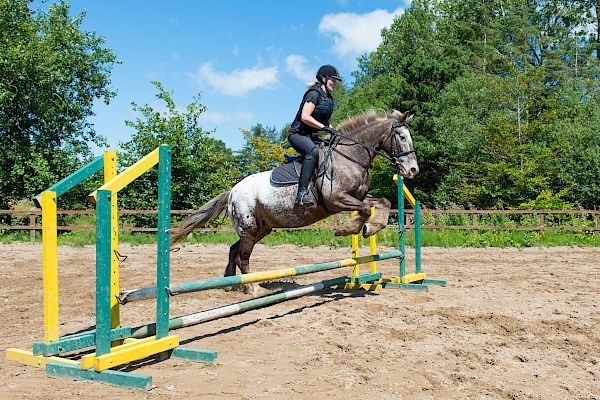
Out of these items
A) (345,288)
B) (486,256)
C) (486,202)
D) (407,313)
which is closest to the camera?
(407,313)

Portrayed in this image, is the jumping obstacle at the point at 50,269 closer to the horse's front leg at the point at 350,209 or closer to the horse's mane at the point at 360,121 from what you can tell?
the horse's front leg at the point at 350,209

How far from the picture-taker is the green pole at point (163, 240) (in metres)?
3.70

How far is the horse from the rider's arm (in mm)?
390

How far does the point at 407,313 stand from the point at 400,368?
2030 mm

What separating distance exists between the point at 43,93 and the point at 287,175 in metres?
20.7

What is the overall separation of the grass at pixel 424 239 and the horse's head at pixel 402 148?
26.4 ft

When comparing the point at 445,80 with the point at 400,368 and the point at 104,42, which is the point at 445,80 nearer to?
the point at 104,42

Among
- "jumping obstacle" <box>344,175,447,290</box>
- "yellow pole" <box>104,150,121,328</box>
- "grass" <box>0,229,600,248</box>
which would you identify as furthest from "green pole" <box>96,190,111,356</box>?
"grass" <box>0,229,600,248</box>

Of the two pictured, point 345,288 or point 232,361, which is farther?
point 345,288

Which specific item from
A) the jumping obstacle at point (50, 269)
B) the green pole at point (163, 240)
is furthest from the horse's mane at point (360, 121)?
the jumping obstacle at point (50, 269)

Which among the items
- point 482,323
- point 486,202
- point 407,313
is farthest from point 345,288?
point 486,202

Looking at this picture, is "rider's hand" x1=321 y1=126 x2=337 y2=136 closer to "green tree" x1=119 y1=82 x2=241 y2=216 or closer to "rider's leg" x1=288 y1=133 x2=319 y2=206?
"rider's leg" x1=288 y1=133 x2=319 y2=206

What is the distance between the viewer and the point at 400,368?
11.7 ft

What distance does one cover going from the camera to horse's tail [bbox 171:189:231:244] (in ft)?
21.6
